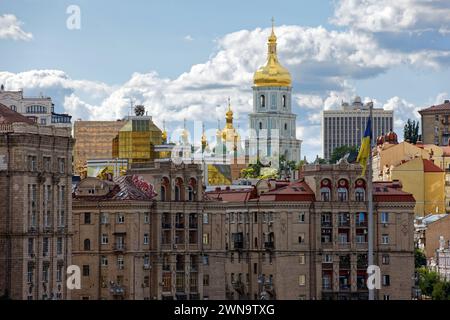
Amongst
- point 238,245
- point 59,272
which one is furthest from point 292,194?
point 59,272

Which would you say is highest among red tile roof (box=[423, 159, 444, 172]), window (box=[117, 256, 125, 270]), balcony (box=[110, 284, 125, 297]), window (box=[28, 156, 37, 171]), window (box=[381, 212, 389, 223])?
red tile roof (box=[423, 159, 444, 172])

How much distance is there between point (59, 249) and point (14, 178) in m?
7.01

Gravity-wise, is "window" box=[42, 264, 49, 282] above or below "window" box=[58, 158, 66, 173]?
below

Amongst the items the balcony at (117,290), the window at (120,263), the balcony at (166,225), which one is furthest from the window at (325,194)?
the balcony at (117,290)

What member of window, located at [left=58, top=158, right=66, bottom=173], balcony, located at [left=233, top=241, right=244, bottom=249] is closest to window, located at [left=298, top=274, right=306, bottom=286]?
balcony, located at [left=233, top=241, right=244, bottom=249]

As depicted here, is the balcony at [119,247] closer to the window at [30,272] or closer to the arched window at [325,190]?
the arched window at [325,190]

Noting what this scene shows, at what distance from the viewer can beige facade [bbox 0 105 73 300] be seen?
338ft

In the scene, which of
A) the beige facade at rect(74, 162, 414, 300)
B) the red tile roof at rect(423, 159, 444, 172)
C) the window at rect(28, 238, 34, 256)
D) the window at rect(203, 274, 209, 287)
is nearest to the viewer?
the window at rect(28, 238, 34, 256)

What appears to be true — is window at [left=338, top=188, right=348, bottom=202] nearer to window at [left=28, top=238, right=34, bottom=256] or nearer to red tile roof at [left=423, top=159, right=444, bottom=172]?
window at [left=28, top=238, right=34, bottom=256]

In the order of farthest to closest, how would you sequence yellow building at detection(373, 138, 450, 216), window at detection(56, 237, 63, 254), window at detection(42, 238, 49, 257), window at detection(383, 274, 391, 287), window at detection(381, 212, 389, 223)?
1. yellow building at detection(373, 138, 450, 216)
2. window at detection(381, 212, 389, 223)
3. window at detection(383, 274, 391, 287)
4. window at detection(56, 237, 63, 254)
5. window at detection(42, 238, 49, 257)

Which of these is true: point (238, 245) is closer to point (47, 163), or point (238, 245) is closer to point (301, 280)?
point (301, 280)

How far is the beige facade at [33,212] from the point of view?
10300 cm

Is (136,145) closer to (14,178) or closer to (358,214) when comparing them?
(358,214)

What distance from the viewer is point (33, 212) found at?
104750 millimetres
